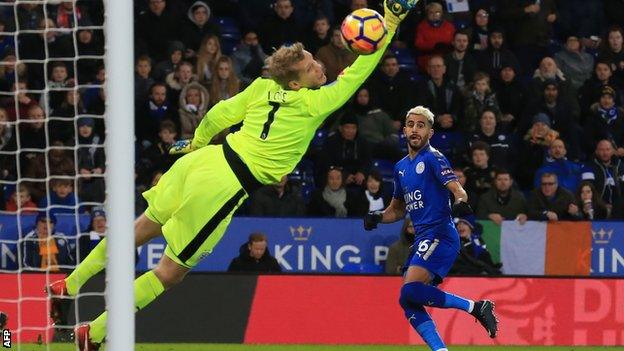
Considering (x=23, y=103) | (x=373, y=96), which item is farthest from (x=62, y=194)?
(x=373, y=96)

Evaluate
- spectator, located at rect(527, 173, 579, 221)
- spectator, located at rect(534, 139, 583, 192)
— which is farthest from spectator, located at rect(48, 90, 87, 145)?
spectator, located at rect(534, 139, 583, 192)

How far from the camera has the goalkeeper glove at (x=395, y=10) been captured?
925cm

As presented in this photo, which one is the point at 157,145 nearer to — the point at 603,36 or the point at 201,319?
the point at 201,319

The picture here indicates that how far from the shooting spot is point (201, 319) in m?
12.8

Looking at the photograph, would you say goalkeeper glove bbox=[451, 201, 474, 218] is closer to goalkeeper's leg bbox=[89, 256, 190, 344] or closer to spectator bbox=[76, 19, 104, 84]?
goalkeeper's leg bbox=[89, 256, 190, 344]

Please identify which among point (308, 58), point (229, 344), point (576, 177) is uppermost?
point (308, 58)

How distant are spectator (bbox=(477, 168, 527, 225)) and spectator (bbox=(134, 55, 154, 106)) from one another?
3741mm

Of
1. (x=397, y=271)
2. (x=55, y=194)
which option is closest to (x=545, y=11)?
(x=397, y=271)

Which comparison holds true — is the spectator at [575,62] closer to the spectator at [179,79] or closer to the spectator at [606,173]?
the spectator at [606,173]

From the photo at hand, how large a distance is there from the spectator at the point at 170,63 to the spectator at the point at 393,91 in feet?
6.97

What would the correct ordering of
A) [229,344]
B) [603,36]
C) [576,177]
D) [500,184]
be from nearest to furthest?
[229,344]
[500,184]
[576,177]
[603,36]

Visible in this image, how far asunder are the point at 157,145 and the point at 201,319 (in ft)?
9.18

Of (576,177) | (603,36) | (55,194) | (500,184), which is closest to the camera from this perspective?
(55,194)

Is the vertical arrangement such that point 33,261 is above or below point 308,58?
below
